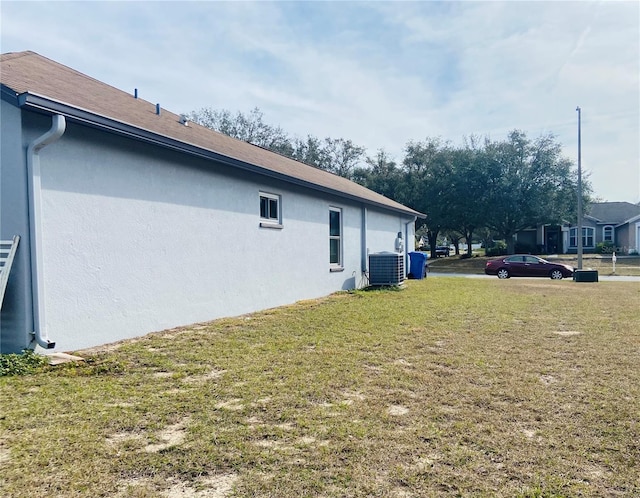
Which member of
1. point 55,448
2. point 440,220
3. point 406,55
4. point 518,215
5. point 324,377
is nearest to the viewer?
point 55,448

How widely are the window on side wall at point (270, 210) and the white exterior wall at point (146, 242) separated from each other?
0.17 m

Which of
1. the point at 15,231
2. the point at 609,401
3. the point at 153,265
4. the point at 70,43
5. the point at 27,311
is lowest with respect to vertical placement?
the point at 609,401

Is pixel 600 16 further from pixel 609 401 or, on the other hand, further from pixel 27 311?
pixel 27 311

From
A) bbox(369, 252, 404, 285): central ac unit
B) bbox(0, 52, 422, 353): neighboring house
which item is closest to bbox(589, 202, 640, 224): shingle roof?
bbox(369, 252, 404, 285): central ac unit

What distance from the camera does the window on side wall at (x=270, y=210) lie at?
890cm

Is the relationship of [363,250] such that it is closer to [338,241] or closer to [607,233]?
[338,241]

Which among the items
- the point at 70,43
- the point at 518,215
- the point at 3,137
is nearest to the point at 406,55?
the point at 70,43

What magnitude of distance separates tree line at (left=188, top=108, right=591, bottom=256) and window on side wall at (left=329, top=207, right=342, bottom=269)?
22.5m

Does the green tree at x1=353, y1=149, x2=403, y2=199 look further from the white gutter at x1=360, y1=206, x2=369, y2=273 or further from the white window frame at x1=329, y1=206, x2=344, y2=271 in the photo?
the white window frame at x1=329, y1=206, x2=344, y2=271

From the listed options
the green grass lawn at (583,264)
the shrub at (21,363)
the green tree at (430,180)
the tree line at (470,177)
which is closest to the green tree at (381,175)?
the tree line at (470,177)

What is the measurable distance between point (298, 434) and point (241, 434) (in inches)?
15.9

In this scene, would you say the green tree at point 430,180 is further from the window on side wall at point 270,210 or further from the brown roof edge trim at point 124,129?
the brown roof edge trim at point 124,129

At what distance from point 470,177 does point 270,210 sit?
2670 centimetres

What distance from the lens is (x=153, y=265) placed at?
6.16 meters
